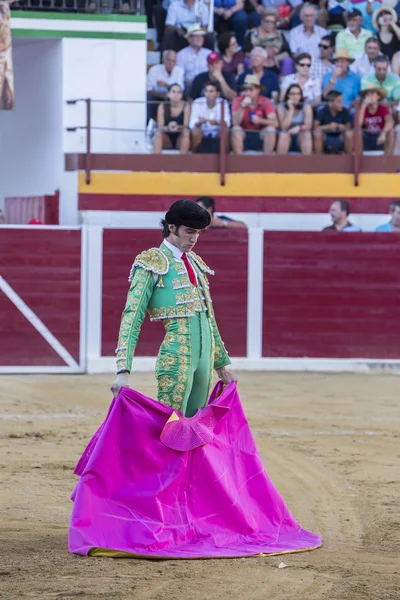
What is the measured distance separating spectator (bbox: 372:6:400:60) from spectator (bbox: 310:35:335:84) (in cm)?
59

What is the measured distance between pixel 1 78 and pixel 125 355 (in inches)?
284

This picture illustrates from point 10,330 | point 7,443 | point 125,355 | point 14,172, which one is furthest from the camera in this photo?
point 14,172

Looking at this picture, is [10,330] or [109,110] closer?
[10,330]

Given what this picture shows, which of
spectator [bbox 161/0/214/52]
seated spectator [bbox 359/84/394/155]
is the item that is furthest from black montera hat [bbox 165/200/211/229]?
spectator [bbox 161/0/214/52]

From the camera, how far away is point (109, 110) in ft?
36.0

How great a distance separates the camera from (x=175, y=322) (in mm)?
3932

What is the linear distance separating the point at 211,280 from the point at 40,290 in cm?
131

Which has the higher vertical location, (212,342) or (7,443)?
(212,342)

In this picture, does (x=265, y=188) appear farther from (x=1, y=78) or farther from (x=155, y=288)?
(x=155, y=288)

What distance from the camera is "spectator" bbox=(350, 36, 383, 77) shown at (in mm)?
11172

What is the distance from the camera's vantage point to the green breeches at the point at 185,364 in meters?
3.89

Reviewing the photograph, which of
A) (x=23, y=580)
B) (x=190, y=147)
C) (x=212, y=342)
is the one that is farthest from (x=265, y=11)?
(x=23, y=580)

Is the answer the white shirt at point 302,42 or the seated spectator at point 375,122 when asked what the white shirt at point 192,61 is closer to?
the white shirt at point 302,42

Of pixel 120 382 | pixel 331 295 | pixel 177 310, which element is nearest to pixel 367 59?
pixel 331 295
